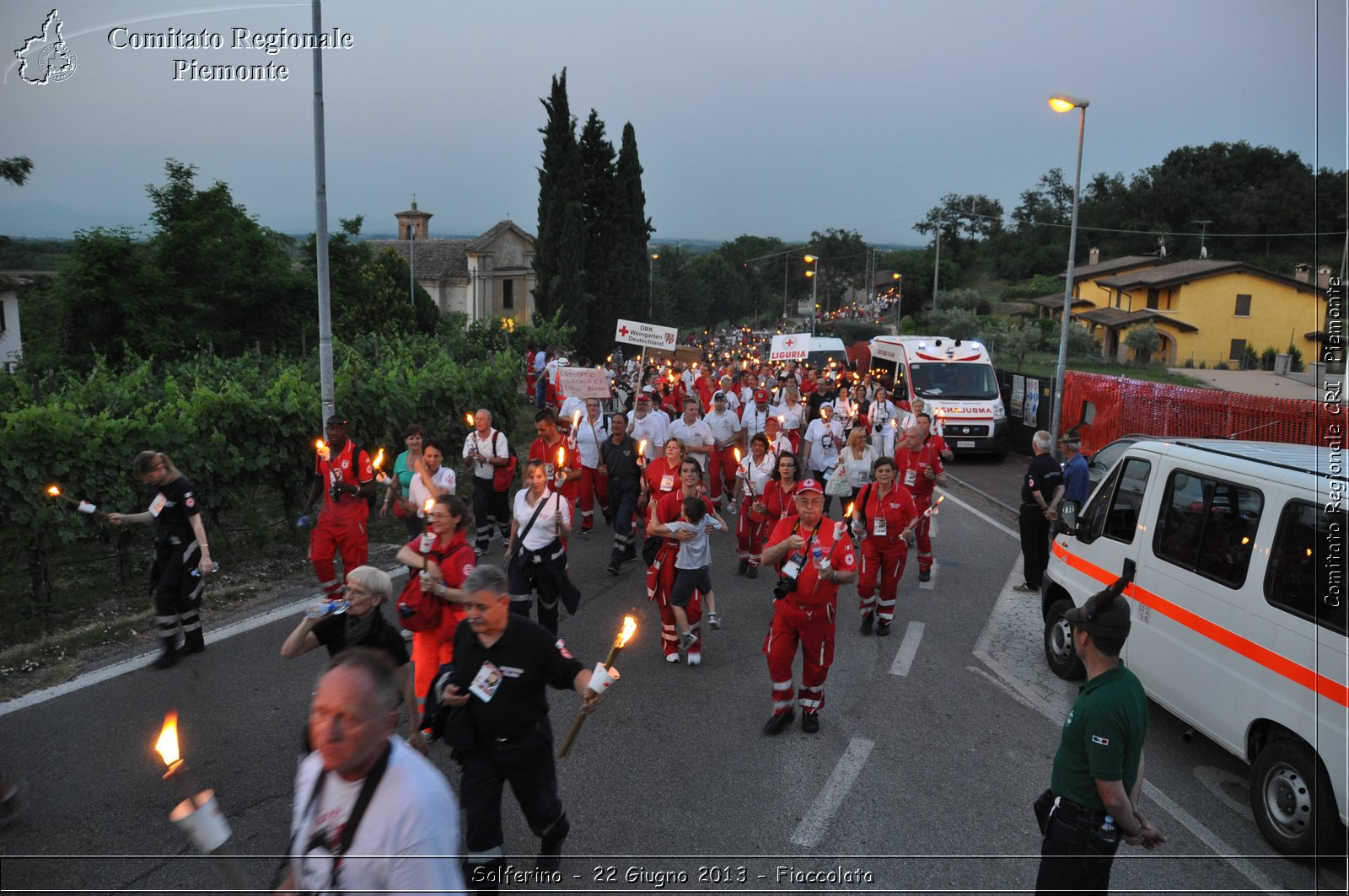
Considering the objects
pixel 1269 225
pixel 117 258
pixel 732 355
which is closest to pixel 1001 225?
pixel 1269 225

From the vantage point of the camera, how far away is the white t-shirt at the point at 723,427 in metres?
14.1

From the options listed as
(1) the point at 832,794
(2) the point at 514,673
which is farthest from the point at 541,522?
(1) the point at 832,794

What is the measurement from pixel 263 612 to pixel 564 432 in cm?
418

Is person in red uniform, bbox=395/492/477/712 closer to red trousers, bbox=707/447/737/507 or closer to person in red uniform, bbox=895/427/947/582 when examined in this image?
person in red uniform, bbox=895/427/947/582

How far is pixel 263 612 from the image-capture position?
28.9ft

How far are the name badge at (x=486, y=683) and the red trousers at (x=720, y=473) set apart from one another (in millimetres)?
8772

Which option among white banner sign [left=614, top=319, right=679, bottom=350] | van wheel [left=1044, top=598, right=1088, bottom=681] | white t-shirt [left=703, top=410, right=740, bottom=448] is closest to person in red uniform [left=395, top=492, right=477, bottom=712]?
van wheel [left=1044, top=598, right=1088, bottom=681]

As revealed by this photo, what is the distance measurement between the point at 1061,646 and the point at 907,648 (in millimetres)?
1375

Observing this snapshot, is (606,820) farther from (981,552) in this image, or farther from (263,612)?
(981,552)

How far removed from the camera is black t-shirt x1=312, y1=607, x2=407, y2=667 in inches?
190

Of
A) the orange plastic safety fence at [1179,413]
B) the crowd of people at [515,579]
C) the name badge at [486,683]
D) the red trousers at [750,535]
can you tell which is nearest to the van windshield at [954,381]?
the orange plastic safety fence at [1179,413]

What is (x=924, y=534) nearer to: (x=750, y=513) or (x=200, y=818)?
(x=750, y=513)

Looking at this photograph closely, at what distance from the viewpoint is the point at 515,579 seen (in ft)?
22.6

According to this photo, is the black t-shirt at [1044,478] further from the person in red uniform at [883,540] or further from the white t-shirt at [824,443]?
the white t-shirt at [824,443]
